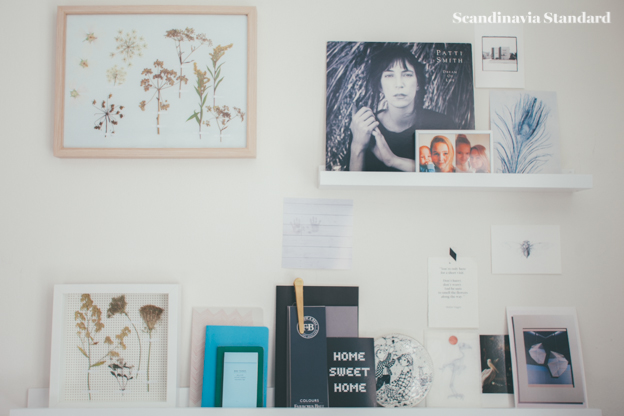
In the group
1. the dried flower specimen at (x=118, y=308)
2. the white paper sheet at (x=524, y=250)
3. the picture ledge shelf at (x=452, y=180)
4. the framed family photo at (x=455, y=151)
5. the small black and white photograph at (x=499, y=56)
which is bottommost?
the dried flower specimen at (x=118, y=308)

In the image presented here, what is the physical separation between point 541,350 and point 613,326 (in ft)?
0.74

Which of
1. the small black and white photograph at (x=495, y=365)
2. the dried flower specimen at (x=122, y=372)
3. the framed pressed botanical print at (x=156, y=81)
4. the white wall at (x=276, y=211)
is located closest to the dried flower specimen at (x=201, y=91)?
the framed pressed botanical print at (x=156, y=81)

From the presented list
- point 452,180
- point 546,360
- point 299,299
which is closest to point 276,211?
point 299,299

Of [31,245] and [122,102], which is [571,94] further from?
[31,245]

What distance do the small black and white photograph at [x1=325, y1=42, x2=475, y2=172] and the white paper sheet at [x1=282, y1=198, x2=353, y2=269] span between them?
15 centimetres

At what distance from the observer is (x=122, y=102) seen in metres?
1.03

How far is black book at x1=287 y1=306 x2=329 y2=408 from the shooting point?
971 millimetres

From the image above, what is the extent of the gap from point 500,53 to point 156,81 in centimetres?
97

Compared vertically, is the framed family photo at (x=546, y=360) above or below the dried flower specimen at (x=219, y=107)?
Result: below

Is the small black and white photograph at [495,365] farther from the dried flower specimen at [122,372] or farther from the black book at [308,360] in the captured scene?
the dried flower specimen at [122,372]

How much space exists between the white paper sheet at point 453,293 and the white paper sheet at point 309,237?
26 cm

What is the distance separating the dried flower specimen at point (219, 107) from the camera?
3.37 ft

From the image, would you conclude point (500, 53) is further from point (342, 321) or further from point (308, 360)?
point (308, 360)

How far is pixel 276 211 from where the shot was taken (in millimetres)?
1052
